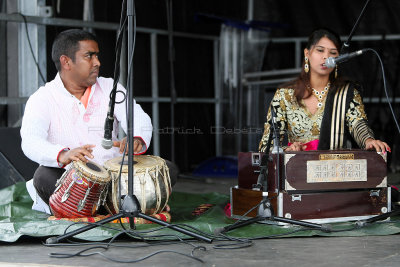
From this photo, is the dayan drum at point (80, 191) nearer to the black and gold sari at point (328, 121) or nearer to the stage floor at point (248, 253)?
the stage floor at point (248, 253)

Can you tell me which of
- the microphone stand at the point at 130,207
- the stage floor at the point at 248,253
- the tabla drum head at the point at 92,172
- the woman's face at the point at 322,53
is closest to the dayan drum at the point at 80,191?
the tabla drum head at the point at 92,172

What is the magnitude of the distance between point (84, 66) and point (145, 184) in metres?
0.85

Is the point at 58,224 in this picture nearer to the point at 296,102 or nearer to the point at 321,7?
the point at 296,102

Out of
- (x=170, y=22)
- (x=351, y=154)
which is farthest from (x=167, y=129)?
(x=351, y=154)

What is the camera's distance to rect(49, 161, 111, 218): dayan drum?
10.0 feet

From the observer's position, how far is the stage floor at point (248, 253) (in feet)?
7.62

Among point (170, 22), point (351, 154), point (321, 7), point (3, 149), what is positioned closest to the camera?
point (351, 154)

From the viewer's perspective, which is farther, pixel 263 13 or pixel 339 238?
pixel 263 13

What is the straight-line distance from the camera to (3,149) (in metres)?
4.38

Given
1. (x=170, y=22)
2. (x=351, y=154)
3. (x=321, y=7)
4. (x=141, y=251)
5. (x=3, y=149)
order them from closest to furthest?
1. (x=141, y=251)
2. (x=351, y=154)
3. (x=3, y=149)
4. (x=170, y=22)
5. (x=321, y=7)

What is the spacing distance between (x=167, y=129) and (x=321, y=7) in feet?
7.11

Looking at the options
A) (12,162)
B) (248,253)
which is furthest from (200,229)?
(12,162)

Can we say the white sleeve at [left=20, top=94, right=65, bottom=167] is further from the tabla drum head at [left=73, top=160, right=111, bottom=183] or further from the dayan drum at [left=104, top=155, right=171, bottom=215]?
the dayan drum at [left=104, top=155, right=171, bottom=215]


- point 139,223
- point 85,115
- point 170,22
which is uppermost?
point 170,22
